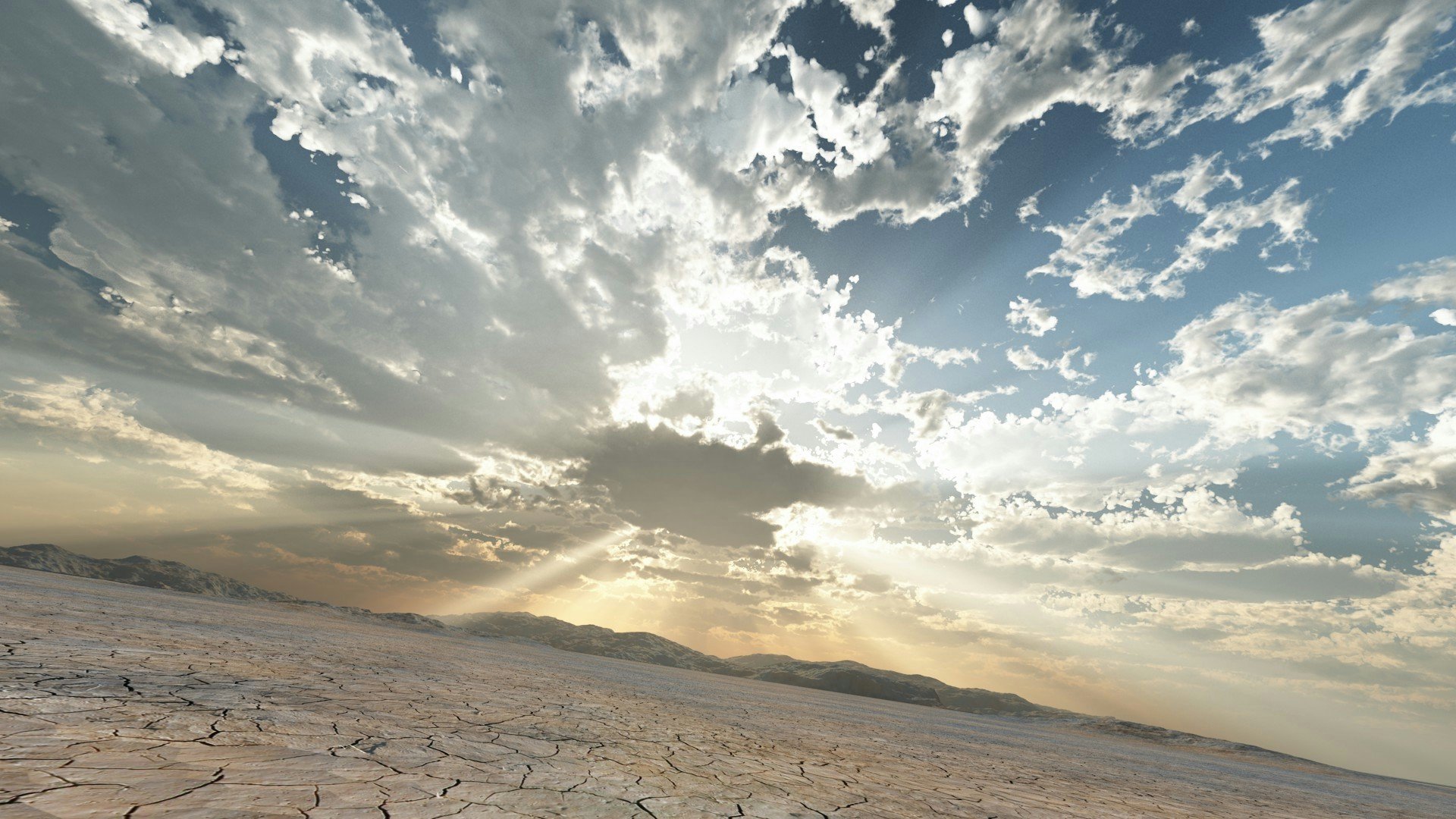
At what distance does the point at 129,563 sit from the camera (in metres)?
118

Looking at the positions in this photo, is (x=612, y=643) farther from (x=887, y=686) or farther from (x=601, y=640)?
(x=887, y=686)

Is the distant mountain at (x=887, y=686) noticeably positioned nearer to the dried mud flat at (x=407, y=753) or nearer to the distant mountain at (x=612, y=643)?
the distant mountain at (x=612, y=643)

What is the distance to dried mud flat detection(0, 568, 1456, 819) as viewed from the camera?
3354 millimetres

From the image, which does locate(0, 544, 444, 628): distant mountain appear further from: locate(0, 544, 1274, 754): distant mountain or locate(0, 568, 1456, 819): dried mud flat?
locate(0, 568, 1456, 819): dried mud flat

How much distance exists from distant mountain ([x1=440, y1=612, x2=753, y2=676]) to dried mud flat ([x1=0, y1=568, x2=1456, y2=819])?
128564 mm

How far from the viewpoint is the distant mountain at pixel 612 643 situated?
330ft

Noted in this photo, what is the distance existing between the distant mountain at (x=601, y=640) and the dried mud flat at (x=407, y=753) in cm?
12856

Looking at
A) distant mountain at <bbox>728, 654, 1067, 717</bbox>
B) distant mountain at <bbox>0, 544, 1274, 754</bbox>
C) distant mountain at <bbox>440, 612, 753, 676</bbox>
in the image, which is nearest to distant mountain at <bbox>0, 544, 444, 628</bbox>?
distant mountain at <bbox>0, 544, 1274, 754</bbox>

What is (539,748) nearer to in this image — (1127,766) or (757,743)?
(757,743)

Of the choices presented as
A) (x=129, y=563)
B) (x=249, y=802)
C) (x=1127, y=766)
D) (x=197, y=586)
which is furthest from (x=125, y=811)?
(x=129, y=563)

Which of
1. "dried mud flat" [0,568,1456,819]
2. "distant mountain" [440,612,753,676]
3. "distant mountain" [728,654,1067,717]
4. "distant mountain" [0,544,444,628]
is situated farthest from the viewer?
"distant mountain" [440,612,753,676]

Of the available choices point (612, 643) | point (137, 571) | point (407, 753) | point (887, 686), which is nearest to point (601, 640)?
point (612, 643)

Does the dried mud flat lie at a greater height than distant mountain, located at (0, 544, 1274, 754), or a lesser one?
greater

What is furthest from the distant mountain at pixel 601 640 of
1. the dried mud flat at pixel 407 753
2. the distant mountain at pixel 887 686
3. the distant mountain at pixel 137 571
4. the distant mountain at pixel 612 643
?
the dried mud flat at pixel 407 753
